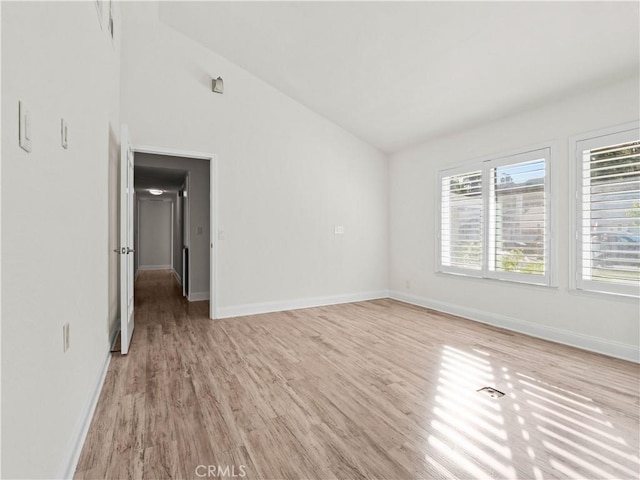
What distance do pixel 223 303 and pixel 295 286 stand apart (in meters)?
1.06

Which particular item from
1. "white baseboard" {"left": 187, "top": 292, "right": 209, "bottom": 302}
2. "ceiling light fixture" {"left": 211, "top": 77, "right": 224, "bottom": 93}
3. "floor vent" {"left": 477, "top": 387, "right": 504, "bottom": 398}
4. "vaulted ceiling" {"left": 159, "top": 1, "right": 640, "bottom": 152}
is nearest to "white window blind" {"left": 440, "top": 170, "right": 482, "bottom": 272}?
"vaulted ceiling" {"left": 159, "top": 1, "right": 640, "bottom": 152}

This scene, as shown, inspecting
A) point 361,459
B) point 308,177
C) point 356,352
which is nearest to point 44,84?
point 361,459

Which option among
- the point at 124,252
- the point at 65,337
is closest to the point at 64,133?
the point at 65,337

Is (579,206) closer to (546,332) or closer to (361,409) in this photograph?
(546,332)

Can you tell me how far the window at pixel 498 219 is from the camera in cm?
365

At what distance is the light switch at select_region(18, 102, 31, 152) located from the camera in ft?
3.40

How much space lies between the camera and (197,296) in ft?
18.4

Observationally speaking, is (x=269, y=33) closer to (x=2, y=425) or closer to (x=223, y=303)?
(x=223, y=303)

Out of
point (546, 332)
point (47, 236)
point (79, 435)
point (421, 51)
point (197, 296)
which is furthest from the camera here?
point (197, 296)

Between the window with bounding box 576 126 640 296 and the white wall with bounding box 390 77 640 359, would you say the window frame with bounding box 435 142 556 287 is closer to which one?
the white wall with bounding box 390 77 640 359

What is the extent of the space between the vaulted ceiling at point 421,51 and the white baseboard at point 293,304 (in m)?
2.62

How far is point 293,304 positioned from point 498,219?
2.92m

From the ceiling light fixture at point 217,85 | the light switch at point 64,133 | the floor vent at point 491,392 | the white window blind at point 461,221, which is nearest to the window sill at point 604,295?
the white window blind at point 461,221

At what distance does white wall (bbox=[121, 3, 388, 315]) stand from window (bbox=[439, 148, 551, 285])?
1.35 metres
